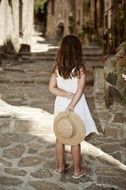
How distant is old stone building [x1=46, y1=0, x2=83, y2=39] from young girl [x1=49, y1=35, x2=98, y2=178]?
79.8ft

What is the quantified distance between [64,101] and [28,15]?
14.2 meters

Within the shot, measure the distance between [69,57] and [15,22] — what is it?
1194cm

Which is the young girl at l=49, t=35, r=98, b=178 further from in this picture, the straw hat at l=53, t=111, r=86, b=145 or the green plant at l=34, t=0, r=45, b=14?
the green plant at l=34, t=0, r=45, b=14

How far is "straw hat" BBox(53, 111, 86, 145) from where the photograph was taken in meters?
4.16

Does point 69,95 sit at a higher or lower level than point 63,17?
higher

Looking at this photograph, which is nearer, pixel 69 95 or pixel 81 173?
pixel 69 95

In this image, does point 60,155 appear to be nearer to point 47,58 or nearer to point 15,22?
point 47,58

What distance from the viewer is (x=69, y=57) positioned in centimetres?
414

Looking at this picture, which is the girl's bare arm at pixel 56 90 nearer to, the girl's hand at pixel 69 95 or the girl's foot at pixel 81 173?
the girl's hand at pixel 69 95

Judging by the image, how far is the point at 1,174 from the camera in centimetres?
453

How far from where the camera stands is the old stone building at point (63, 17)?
30741 millimetres

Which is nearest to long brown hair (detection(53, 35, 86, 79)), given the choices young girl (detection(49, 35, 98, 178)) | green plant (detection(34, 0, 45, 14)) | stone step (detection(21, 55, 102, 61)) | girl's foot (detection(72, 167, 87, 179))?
young girl (detection(49, 35, 98, 178))

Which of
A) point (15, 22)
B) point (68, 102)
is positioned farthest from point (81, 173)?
point (15, 22)

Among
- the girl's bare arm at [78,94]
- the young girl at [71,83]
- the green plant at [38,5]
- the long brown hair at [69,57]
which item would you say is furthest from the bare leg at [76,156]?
the green plant at [38,5]
